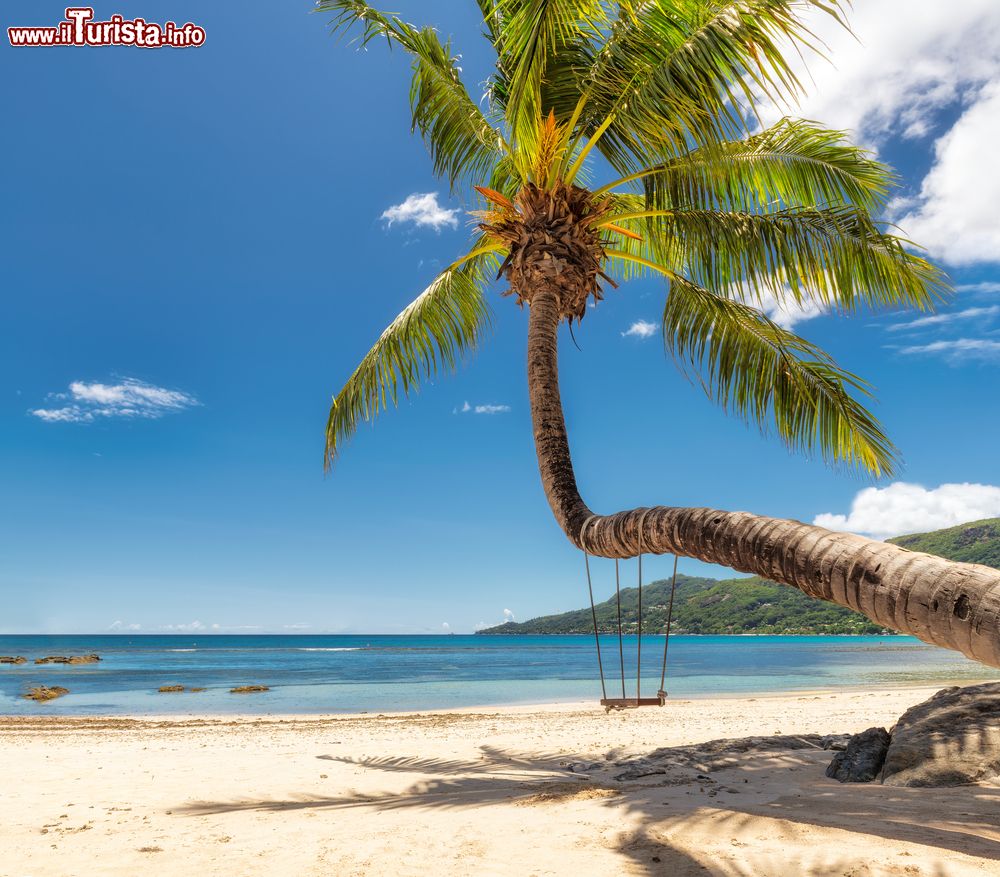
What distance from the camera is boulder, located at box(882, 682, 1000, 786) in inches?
197

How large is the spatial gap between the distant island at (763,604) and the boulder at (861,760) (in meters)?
67.8

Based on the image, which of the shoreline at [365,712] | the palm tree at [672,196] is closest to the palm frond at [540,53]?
the palm tree at [672,196]

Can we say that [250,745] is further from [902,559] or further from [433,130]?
Result: [902,559]

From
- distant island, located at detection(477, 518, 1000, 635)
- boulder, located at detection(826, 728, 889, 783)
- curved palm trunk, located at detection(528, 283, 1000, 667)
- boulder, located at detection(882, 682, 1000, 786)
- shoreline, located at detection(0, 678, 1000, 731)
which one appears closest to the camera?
curved palm trunk, located at detection(528, 283, 1000, 667)

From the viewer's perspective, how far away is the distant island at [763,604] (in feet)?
274

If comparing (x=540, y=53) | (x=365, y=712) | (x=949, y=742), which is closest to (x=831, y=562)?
(x=949, y=742)

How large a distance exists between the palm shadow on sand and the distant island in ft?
219

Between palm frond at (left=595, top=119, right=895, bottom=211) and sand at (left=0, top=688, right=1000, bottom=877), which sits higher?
palm frond at (left=595, top=119, right=895, bottom=211)

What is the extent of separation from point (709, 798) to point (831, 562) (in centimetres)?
288

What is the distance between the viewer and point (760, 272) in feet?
20.5

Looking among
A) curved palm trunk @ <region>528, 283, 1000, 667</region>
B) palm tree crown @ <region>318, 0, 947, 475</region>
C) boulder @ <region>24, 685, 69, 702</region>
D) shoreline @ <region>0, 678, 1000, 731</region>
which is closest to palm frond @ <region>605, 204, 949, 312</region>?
palm tree crown @ <region>318, 0, 947, 475</region>

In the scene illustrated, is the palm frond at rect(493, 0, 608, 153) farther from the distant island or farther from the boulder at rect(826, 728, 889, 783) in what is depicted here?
the distant island

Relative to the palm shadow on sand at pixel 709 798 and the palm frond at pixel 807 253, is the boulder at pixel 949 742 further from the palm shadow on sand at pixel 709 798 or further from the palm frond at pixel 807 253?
the palm frond at pixel 807 253

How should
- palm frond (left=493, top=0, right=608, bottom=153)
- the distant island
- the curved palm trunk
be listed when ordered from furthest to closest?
the distant island, palm frond (left=493, top=0, right=608, bottom=153), the curved palm trunk
